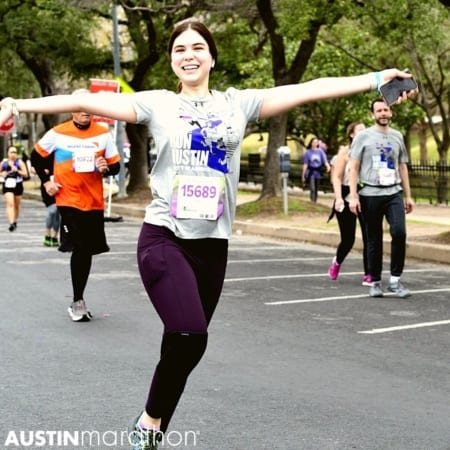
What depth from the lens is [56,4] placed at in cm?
3186

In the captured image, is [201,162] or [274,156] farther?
[274,156]

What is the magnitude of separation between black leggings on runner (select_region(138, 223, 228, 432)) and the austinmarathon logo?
428 millimetres

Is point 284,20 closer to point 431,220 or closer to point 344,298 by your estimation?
point 431,220

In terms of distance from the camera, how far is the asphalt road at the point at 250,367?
5.61m

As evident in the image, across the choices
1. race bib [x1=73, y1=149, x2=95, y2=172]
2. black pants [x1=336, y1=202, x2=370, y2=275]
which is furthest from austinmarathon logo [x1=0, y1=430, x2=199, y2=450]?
black pants [x1=336, y1=202, x2=370, y2=275]

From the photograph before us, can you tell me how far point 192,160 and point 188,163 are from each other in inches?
0.9

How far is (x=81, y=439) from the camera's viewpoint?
215 inches

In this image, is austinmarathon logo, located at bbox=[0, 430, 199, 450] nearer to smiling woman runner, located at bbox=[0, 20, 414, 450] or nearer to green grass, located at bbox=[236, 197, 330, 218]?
smiling woman runner, located at bbox=[0, 20, 414, 450]

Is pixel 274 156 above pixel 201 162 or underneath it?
underneath

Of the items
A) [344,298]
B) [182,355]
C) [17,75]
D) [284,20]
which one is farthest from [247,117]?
[17,75]

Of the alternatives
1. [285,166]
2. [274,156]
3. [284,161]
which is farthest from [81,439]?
[274,156]

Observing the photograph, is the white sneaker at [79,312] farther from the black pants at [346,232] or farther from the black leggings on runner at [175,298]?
the black leggings on runner at [175,298]

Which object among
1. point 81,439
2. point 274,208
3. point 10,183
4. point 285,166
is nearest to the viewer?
point 81,439

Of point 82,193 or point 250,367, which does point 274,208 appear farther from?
point 250,367
